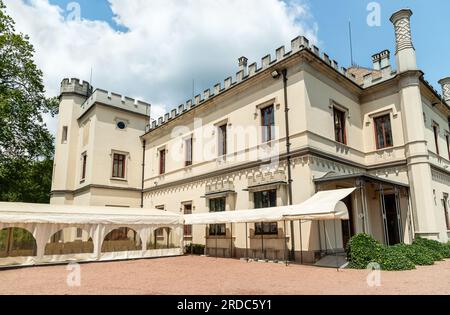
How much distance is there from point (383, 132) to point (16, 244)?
18.4 m

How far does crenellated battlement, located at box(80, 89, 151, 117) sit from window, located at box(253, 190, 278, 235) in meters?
14.2

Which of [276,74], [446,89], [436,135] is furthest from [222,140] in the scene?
[446,89]

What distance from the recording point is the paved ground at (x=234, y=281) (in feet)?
Answer: 24.0

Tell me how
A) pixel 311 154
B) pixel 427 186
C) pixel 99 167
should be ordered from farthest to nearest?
pixel 99 167, pixel 427 186, pixel 311 154

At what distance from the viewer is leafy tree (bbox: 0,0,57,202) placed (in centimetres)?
1770

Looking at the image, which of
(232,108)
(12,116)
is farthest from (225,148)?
(12,116)

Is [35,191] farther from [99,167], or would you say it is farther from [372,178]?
[372,178]

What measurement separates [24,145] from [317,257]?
706 inches

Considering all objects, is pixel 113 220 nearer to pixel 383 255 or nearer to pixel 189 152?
pixel 189 152

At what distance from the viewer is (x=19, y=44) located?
18328mm

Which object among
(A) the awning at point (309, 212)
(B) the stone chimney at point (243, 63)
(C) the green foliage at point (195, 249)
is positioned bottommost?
(C) the green foliage at point (195, 249)

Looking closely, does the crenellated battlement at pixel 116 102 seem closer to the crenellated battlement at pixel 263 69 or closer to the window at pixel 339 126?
the crenellated battlement at pixel 263 69

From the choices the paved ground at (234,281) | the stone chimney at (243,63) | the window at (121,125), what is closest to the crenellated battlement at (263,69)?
the stone chimney at (243,63)

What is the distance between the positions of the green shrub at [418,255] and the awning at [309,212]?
2.87m
